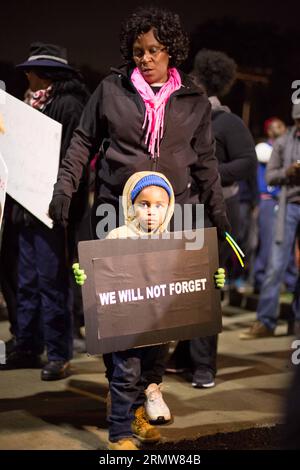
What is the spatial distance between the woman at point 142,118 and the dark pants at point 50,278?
1.14m

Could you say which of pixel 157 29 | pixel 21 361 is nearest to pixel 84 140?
pixel 157 29

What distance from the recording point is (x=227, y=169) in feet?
18.8

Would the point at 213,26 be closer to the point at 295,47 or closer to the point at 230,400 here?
the point at 295,47

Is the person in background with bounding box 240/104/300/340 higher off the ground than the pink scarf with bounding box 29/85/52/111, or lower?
lower

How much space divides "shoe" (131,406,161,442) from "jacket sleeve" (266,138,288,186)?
3.30 metres

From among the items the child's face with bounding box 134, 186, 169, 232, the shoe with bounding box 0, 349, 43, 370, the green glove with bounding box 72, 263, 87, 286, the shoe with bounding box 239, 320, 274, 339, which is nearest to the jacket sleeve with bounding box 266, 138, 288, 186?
the shoe with bounding box 239, 320, 274, 339

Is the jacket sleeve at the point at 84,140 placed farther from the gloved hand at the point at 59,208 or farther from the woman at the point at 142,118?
the gloved hand at the point at 59,208

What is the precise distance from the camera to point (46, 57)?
18.3 feet

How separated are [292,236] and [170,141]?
3.16 m

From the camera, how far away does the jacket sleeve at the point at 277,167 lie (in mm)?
7141

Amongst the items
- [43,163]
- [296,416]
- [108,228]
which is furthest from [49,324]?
[296,416]

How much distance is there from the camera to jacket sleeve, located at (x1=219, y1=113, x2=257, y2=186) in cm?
573

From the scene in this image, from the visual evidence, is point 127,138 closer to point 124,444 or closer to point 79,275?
point 79,275

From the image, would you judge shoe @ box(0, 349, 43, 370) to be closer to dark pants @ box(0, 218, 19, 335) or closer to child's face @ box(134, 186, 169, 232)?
dark pants @ box(0, 218, 19, 335)
